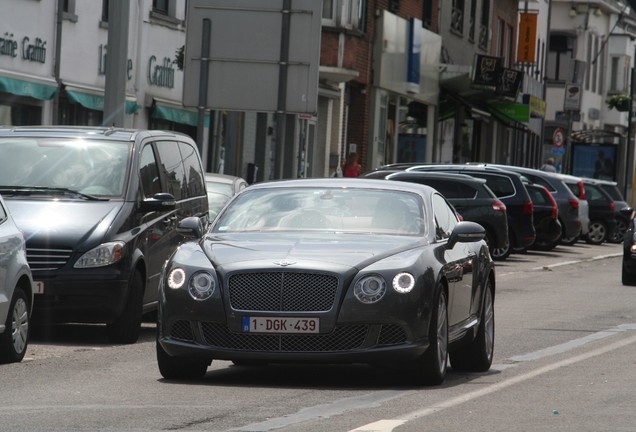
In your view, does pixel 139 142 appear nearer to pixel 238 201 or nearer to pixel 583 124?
pixel 238 201

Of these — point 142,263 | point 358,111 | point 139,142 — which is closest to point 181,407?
point 142,263

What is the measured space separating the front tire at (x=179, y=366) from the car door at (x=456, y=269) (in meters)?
1.69

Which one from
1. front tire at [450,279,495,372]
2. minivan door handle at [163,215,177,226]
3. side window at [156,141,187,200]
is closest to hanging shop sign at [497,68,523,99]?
side window at [156,141,187,200]

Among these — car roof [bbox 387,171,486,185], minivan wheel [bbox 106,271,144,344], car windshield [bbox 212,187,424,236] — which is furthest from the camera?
car roof [bbox 387,171,486,185]

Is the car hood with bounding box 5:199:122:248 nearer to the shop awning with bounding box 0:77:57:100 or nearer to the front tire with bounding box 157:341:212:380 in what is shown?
the front tire with bounding box 157:341:212:380

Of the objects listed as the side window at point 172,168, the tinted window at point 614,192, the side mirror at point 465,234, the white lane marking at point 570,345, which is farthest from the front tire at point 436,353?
the tinted window at point 614,192

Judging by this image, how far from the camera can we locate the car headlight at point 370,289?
11133 mm

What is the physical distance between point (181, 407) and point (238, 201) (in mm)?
2889

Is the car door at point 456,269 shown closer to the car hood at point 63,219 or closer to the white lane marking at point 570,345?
the white lane marking at point 570,345

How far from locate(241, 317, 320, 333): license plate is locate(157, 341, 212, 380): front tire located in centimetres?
62

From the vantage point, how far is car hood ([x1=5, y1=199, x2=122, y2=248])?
47.5 feet

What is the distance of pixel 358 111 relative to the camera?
4328cm

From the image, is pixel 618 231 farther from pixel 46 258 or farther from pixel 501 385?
pixel 501 385

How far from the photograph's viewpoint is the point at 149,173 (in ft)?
52.4
